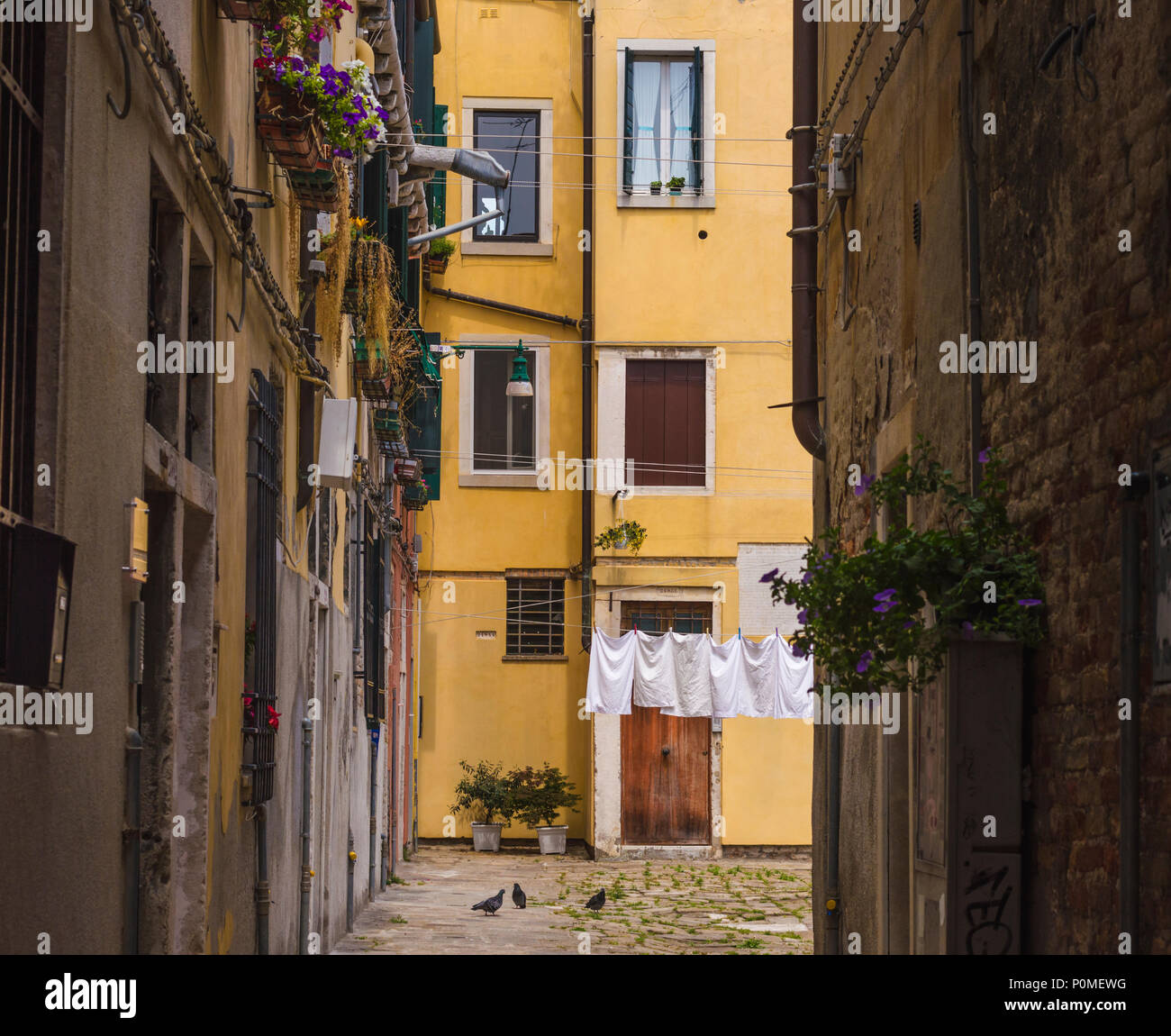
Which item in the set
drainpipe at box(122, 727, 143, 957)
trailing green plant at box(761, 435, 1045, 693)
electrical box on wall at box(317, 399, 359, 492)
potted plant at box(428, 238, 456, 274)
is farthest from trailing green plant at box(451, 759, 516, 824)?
drainpipe at box(122, 727, 143, 957)

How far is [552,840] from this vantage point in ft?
77.2

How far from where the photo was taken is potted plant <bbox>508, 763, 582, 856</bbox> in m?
23.5

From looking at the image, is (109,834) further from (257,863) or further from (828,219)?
(828,219)

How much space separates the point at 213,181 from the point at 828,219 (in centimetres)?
535

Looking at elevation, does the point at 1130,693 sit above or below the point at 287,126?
below

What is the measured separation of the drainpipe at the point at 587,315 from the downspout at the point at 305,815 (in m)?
13.0

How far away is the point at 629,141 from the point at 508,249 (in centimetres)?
239

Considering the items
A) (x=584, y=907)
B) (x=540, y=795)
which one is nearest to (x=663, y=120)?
(x=540, y=795)

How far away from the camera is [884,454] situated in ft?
30.5

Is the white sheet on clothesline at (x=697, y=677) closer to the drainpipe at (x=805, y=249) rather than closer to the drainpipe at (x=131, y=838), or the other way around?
the drainpipe at (x=805, y=249)

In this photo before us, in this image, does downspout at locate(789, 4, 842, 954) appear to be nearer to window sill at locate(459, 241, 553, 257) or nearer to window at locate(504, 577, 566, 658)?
window at locate(504, 577, 566, 658)

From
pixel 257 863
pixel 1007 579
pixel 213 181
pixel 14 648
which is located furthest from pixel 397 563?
pixel 14 648

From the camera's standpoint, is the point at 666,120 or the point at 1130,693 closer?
the point at 1130,693

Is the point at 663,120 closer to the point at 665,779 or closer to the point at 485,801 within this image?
the point at 665,779
